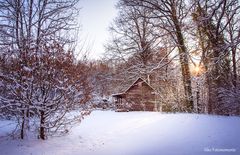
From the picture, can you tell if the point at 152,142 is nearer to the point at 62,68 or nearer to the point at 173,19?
the point at 62,68

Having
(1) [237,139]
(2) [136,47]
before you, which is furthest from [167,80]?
(1) [237,139]

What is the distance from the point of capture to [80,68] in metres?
9.15

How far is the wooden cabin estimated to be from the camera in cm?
2281

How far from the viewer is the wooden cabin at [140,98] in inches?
898

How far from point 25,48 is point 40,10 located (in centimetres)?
382

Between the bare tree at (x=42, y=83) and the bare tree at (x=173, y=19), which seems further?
the bare tree at (x=173, y=19)

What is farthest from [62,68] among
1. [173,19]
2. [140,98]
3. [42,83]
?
[140,98]

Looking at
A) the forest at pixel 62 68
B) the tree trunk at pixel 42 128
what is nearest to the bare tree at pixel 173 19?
the forest at pixel 62 68

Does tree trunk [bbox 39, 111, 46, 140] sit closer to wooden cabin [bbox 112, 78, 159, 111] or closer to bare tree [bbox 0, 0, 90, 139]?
bare tree [bbox 0, 0, 90, 139]

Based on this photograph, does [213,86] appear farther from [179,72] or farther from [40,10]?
[40,10]

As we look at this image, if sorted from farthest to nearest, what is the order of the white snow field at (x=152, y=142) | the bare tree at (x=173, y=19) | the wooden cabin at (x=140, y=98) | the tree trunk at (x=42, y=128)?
the wooden cabin at (x=140, y=98) < the bare tree at (x=173, y=19) < the tree trunk at (x=42, y=128) < the white snow field at (x=152, y=142)

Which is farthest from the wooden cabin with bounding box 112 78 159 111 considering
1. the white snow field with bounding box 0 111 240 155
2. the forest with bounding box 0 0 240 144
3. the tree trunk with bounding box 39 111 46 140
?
the tree trunk with bounding box 39 111 46 140

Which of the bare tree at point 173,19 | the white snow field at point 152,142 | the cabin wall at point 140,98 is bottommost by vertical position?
the white snow field at point 152,142

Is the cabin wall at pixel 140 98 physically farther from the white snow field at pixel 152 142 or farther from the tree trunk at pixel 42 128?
the tree trunk at pixel 42 128
